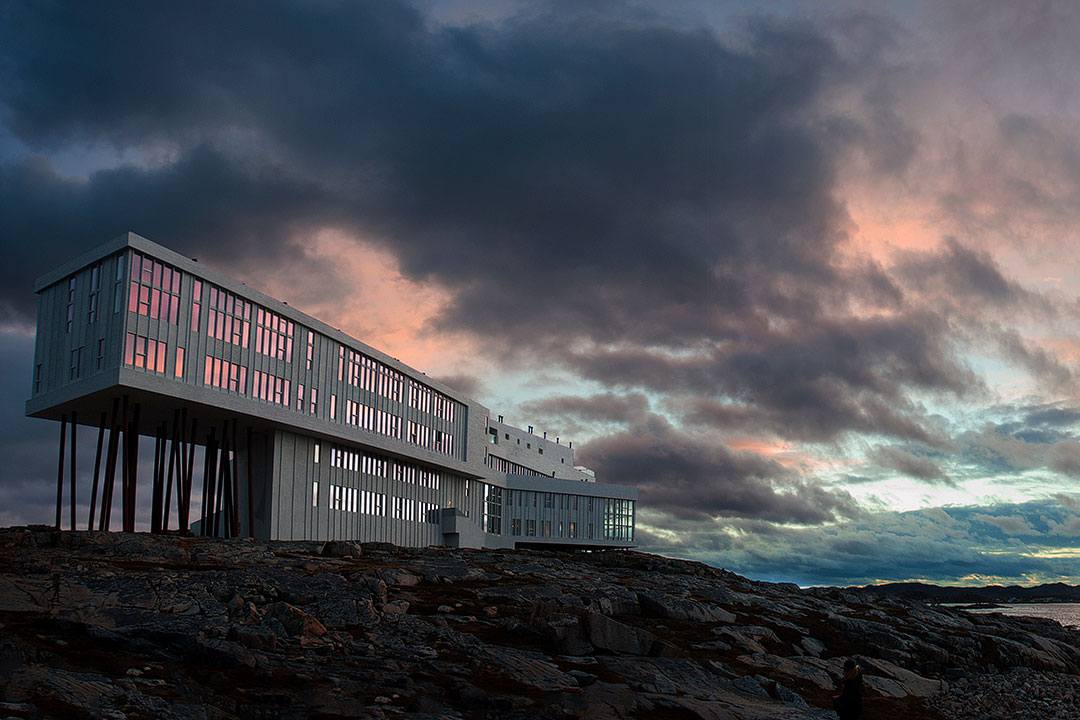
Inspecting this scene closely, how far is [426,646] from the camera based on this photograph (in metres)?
29.0

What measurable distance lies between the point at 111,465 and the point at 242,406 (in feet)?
31.0

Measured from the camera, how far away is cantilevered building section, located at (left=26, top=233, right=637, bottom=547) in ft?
189

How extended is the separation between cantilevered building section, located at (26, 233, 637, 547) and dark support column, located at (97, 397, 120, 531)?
0.32 feet

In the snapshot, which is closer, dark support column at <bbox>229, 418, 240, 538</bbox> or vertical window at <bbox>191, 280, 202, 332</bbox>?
vertical window at <bbox>191, 280, 202, 332</bbox>

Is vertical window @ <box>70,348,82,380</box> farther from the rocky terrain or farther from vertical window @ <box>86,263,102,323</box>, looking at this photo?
the rocky terrain

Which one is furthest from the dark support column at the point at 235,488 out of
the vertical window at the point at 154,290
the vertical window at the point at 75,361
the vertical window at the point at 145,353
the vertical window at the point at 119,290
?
the vertical window at the point at 119,290

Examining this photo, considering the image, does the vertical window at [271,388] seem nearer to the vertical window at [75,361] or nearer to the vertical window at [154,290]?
the vertical window at [154,290]

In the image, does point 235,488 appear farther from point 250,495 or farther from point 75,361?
point 75,361

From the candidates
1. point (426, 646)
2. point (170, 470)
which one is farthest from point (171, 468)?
point (426, 646)

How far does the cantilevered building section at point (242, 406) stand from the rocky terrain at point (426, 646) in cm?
1330

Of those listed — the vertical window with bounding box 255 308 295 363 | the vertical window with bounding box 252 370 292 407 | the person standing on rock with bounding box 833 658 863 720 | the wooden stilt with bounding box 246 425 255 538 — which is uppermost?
the vertical window with bounding box 255 308 295 363

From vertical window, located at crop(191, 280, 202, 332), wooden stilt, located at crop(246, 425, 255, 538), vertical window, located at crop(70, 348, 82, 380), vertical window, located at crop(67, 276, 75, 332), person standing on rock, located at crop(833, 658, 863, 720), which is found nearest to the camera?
person standing on rock, located at crop(833, 658, 863, 720)

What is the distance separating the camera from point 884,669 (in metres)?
36.1

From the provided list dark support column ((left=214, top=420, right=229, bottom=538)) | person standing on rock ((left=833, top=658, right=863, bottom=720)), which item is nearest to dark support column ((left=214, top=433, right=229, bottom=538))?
dark support column ((left=214, top=420, right=229, bottom=538))
